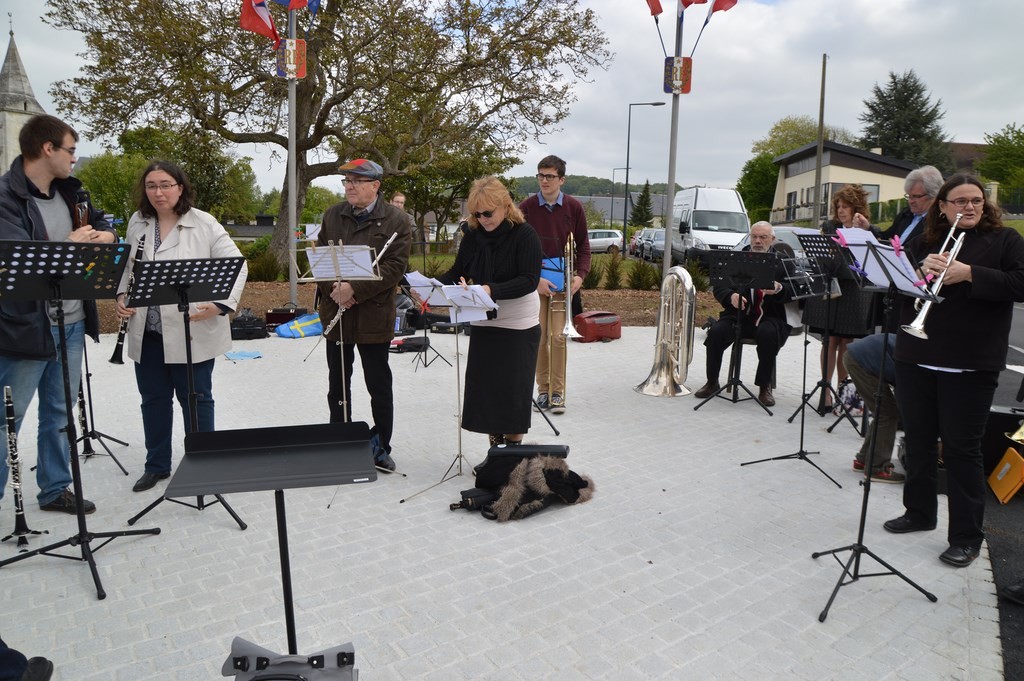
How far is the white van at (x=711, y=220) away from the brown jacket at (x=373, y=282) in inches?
767

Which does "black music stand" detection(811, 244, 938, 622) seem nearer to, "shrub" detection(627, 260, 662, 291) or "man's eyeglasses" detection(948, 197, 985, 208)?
"man's eyeglasses" detection(948, 197, 985, 208)

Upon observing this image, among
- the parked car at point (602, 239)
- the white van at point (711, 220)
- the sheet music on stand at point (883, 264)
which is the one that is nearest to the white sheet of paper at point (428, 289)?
the sheet music on stand at point (883, 264)

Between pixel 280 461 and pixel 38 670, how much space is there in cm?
142

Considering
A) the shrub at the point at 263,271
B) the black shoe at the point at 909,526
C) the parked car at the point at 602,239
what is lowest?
the black shoe at the point at 909,526

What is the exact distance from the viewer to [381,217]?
516 centimetres

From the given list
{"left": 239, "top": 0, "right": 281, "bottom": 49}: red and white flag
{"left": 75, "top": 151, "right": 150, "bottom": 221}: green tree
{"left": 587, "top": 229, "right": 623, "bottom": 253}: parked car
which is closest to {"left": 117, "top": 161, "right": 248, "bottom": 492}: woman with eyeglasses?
{"left": 239, "top": 0, "right": 281, "bottom": 49}: red and white flag

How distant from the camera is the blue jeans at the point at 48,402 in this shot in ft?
13.4

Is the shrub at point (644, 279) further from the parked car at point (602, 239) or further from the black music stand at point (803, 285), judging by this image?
the parked car at point (602, 239)

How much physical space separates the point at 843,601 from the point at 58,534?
4338 millimetres

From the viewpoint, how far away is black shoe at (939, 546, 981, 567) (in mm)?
3885

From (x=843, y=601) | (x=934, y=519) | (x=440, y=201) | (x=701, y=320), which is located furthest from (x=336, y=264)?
(x=440, y=201)

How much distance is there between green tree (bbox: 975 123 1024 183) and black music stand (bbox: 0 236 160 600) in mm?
49820

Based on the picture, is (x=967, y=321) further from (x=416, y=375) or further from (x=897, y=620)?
(x=416, y=375)

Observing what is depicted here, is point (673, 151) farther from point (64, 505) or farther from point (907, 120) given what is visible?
point (907, 120)
